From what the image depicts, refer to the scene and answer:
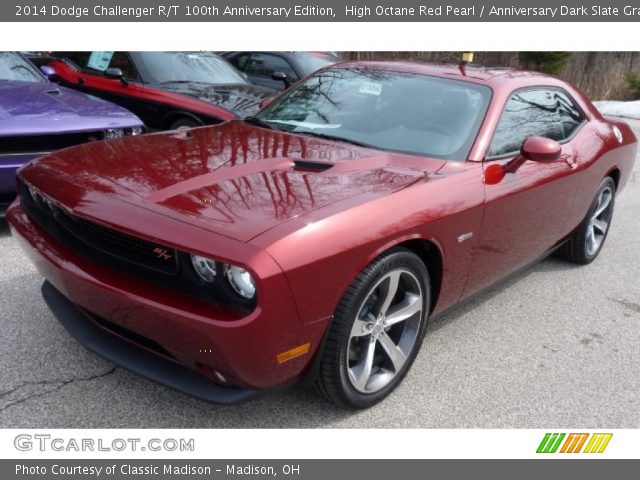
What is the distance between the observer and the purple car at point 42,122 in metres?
4.34

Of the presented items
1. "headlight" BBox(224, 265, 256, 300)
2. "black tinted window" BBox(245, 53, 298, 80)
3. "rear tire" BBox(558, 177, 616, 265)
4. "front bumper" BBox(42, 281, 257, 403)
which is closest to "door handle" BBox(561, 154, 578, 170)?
"rear tire" BBox(558, 177, 616, 265)

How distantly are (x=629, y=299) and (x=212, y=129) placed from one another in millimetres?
3050

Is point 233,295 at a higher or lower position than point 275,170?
lower

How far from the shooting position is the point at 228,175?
2.69 m

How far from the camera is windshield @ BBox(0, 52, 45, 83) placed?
225 inches

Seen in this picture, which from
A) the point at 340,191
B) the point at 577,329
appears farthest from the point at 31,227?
the point at 577,329

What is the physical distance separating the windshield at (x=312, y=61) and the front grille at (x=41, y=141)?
16.6ft

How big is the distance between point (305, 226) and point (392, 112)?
1.45 m

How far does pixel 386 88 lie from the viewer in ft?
11.9

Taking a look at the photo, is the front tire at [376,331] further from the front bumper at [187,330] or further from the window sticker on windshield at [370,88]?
the window sticker on windshield at [370,88]

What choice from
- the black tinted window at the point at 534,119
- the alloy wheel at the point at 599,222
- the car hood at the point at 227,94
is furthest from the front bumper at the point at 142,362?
the car hood at the point at 227,94

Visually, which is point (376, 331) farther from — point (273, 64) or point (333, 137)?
point (273, 64)

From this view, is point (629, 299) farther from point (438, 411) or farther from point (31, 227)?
point (31, 227)

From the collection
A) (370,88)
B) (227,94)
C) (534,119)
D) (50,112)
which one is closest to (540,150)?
(534,119)
